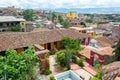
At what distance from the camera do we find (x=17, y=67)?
1222cm

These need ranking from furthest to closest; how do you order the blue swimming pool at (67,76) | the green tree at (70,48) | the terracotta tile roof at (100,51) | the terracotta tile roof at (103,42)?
the terracotta tile roof at (103,42), the terracotta tile roof at (100,51), the green tree at (70,48), the blue swimming pool at (67,76)

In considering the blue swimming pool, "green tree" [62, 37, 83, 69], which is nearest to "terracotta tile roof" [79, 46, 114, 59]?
"green tree" [62, 37, 83, 69]

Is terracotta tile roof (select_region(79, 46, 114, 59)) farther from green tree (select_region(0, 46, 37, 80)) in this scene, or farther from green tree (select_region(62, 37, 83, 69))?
green tree (select_region(0, 46, 37, 80))

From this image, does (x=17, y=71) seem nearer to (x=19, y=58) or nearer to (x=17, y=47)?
(x=19, y=58)

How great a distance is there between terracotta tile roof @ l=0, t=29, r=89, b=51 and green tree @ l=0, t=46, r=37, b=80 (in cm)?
912

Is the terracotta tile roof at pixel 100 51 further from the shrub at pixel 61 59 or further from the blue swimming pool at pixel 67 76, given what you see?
the blue swimming pool at pixel 67 76

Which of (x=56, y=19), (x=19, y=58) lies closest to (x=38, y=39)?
(x=19, y=58)

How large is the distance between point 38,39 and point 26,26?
30572mm

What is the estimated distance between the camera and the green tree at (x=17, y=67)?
11.8m

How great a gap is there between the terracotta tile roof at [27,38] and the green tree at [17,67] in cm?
912

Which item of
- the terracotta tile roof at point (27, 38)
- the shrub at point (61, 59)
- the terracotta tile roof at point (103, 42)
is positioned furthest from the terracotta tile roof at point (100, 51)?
the terracotta tile roof at point (103, 42)

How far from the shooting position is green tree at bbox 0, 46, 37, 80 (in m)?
11.8

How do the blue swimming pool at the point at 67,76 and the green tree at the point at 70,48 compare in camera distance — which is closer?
the blue swimming pool at the point at 67,76

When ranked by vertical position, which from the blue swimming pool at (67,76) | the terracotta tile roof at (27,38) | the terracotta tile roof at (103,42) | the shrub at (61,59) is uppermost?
the terracotta tile roof at (27,38)
